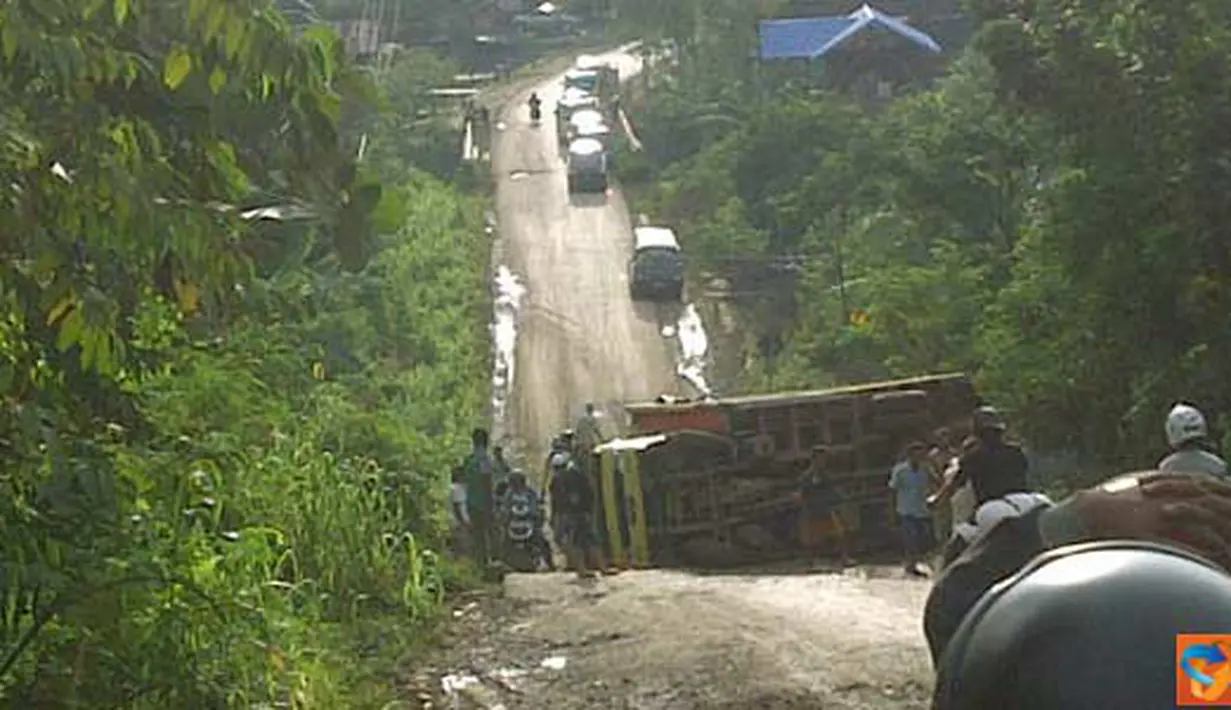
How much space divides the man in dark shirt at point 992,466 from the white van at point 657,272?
2594cm

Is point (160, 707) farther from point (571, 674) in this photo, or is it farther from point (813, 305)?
point (813, 305)

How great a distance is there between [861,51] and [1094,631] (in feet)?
166

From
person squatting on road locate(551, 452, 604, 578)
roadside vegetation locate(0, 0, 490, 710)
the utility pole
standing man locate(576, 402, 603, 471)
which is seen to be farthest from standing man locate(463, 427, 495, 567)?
the utility pole

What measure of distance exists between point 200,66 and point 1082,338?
16.2m

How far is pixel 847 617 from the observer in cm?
1102

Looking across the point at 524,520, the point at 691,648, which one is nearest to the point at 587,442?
the point at 524,520

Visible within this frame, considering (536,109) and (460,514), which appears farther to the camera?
(536,109)

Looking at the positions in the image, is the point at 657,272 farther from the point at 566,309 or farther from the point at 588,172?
the point at 588,172

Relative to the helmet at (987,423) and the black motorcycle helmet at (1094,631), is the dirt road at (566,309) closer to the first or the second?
the helmet at (987,423)

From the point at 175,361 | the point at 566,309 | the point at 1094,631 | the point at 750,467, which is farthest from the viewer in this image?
the point at 566,309

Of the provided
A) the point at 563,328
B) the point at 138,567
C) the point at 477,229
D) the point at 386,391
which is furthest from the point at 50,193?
the point at 477,229

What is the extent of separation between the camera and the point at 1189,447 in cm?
823

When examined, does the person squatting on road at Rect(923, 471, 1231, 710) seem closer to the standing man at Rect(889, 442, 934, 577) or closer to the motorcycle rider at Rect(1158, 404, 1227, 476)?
the motorcycle rider at Rect(1158, 404, 1227, 476)

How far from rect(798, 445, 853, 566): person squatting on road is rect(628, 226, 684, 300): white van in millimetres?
18888
